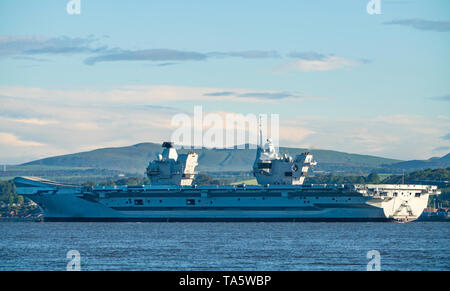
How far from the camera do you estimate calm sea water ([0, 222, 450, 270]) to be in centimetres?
4400

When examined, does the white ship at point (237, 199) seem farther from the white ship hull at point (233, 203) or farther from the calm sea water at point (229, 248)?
the calm sea water at point (229, 248)

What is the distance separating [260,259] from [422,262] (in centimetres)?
845

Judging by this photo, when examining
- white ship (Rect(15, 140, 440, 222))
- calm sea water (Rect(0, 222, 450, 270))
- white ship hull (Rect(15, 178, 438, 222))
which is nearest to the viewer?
calm sea water (Rect(0, 222, 450, 270))

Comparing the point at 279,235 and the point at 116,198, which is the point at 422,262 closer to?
the point at 279,235

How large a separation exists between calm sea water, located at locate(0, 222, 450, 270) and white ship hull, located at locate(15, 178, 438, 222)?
23.7 ft

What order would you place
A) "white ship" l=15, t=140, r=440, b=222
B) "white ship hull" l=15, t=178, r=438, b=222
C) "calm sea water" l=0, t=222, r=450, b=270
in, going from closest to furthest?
1. "calm sea water" l=0, t=222, r=450, b=270
2. "white ship hull" l=15, t=178, r=438, b=222
3. "white ship" l=15, t=140, r=440, b=222

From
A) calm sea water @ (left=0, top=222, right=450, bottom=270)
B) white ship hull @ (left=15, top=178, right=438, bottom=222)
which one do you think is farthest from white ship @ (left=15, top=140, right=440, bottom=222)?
calm sea water @ (left=0, top=222, right=450, bottom=270)

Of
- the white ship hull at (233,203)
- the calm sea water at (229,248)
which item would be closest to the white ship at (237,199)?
the white ship hull at (233,203)

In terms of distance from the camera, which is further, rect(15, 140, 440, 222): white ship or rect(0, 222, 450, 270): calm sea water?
rect(15, 140, 440, 222): white ship

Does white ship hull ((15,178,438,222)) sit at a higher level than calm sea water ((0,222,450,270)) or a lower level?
higher

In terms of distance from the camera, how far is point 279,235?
66.6 m

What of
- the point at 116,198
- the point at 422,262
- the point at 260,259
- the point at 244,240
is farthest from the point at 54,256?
the point at 116,198

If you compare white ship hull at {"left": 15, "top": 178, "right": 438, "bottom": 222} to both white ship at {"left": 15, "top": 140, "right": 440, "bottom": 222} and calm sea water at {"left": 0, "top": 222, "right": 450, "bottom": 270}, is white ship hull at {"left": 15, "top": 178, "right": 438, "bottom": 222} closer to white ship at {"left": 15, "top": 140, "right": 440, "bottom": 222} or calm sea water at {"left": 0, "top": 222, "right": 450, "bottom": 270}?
white ship at {"left": 15, "top": 140, "right": 440, "bottom": 222}

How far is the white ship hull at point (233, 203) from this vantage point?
84.5 meters
